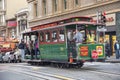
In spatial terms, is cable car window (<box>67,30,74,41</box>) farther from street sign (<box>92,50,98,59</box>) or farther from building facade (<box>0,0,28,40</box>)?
building facade (<box>0,0,28,40</box>)

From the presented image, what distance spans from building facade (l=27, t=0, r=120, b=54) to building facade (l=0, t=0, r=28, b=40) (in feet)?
51.0

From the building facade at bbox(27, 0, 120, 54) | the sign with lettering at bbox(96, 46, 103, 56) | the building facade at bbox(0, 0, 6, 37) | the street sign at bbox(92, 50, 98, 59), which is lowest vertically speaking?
the street sign at bbox(92, 50, 98, 59)

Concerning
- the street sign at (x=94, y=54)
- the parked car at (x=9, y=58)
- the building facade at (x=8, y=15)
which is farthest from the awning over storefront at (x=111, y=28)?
the building facade at (x=8, y=15)

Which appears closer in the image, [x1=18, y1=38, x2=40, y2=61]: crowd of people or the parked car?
[x1=18, y1=38, x2=40, y2=61]: crowd of people

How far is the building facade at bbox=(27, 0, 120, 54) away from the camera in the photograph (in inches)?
1410

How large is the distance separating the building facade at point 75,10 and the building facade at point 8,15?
1554 cm

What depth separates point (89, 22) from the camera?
21.8 metres

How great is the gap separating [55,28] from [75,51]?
7.75ft

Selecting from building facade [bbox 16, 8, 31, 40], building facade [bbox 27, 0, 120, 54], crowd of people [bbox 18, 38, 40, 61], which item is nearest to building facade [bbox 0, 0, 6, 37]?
building facade [bbox 16, 8, 31, 40]

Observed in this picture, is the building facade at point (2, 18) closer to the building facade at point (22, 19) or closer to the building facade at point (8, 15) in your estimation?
the building facade at point (8, 15)

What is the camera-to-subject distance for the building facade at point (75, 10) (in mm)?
35825

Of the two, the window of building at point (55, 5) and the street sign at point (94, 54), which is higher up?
the window of building at point (55, 5)

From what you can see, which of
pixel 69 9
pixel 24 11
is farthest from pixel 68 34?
pixel 24 11

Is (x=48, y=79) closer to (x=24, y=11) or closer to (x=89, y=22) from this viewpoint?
(x=89, y=22)
